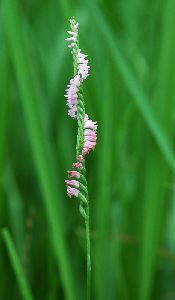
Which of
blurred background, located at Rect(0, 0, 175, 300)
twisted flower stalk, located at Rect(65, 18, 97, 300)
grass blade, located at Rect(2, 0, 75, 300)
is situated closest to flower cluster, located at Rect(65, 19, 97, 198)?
twisted flower stalk, located at Rect(65, 18, 97, 300)

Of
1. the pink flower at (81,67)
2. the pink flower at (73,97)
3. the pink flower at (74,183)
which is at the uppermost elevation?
the pink flower at (81,67)

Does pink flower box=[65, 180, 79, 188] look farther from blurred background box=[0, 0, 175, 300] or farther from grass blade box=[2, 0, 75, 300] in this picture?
grass blade box=[2, 0, 75, 300]

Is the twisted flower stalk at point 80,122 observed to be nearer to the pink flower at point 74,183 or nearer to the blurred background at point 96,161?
the pink flower at point 74,183

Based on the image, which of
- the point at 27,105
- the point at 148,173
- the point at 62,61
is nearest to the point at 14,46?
the point at 27,105

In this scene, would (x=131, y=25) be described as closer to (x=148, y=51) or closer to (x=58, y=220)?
(x=148, y=51)

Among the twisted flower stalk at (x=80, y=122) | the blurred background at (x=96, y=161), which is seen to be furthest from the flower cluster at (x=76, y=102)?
the blurred background at (x=96, y=161)

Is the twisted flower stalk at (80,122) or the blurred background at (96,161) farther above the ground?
the blurred background at (96,161)
